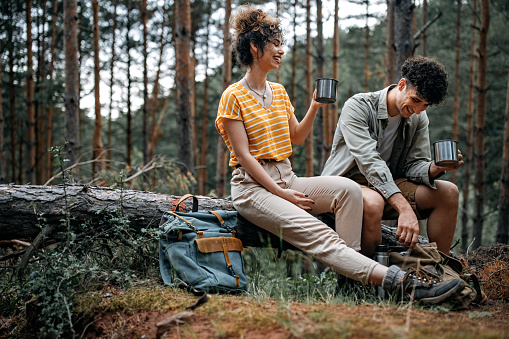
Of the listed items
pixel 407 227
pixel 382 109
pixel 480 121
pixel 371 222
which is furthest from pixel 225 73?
pixel 407 227

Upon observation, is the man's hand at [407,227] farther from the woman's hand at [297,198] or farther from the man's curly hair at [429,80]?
the man's curly hair at [429,80]

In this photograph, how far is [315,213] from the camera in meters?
2.87

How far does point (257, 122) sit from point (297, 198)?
62cm

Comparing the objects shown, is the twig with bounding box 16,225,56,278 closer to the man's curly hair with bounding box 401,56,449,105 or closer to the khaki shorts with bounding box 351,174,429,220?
the khaki shorts with bounding box 351,174,429,220

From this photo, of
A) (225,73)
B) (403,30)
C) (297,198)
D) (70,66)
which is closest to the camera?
(297,198)

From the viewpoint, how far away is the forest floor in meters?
1.57

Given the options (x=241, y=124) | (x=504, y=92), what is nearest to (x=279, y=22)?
(x=241, y=124)

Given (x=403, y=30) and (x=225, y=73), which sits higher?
(x=225, y=73)

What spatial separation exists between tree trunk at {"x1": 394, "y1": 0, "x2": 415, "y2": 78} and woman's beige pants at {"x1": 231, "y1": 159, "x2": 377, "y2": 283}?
3.19m

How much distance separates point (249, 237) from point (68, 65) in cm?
488

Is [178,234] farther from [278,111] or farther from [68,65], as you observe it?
[68,65]

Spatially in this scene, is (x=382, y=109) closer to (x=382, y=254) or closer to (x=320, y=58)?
(x=382, y=254)

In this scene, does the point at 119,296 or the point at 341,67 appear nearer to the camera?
the point at 119,296

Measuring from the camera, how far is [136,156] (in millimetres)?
20391
